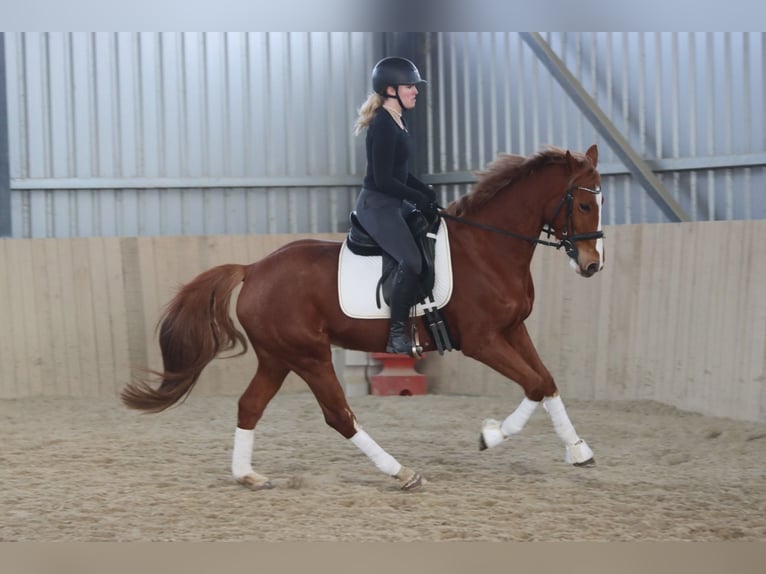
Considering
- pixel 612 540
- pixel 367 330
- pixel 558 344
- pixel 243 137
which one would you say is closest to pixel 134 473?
pixel 367 330

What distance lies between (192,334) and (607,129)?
179 inches

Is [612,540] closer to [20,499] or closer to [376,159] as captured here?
[376,159]

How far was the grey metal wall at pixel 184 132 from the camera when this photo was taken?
8.98 meters

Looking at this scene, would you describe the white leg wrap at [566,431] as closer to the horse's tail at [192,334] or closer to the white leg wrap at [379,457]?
the white leg wrap at [379,457]

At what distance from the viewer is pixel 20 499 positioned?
14.3ft

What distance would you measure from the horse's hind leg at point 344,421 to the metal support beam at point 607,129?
4095 mm

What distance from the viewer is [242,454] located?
15.3ft

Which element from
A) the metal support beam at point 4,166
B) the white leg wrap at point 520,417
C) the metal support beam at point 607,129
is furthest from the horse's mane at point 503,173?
the metal support beam at point 4,166

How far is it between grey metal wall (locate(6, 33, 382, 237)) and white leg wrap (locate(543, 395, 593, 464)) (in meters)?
4.93

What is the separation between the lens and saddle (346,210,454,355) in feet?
15.1

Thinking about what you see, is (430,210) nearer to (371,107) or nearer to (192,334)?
(371,107)

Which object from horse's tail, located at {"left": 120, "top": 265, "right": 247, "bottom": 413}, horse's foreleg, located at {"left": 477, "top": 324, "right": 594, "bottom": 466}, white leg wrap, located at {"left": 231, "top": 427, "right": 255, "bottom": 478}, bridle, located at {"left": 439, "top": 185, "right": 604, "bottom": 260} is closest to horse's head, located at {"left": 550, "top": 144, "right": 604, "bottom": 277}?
bridle, located at {"left": 439, "top": 185, "right": 604, "bottom": 260}

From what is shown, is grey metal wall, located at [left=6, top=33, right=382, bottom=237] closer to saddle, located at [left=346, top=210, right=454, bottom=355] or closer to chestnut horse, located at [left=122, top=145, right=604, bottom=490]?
chestnut horse, located at [left=122, top=145, right=604, bottom=490]

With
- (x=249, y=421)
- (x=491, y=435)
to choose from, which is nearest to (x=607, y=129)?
(x=491, y=435)
